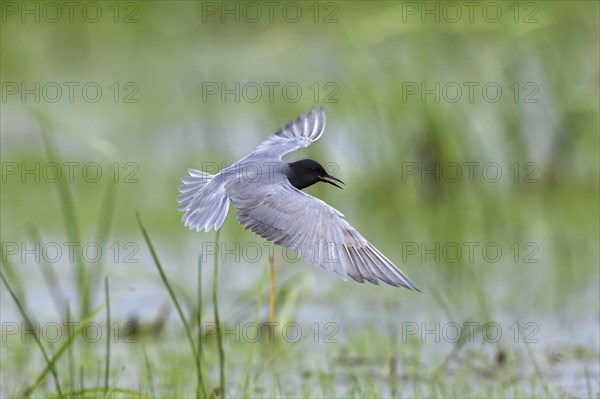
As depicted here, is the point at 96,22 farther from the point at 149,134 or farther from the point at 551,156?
the point at 551,156

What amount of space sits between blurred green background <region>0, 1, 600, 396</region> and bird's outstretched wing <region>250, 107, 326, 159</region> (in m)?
0.68

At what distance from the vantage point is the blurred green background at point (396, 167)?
567 centimetres

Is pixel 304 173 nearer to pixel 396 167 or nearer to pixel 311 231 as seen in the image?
pixel 311 231

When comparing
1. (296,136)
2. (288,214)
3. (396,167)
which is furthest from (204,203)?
(396,167)

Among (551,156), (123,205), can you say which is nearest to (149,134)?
(123,205)

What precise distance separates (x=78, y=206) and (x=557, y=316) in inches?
134

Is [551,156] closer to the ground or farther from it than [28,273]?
farther from it

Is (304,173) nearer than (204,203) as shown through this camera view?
No

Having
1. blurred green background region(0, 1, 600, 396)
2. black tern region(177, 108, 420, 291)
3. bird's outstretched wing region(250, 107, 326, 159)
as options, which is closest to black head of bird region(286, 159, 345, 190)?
black tern region(177, 108, 420, 291)

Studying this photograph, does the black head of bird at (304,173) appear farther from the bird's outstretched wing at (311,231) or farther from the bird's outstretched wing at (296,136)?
the bird's outstretched wing at (311,231)

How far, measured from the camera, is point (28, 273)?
652 centimetres

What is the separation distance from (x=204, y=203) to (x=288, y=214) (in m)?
0.36

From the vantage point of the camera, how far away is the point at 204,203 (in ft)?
12.1

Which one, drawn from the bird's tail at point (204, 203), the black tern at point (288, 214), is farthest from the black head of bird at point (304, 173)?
the bird's tail at point (204, 203)
